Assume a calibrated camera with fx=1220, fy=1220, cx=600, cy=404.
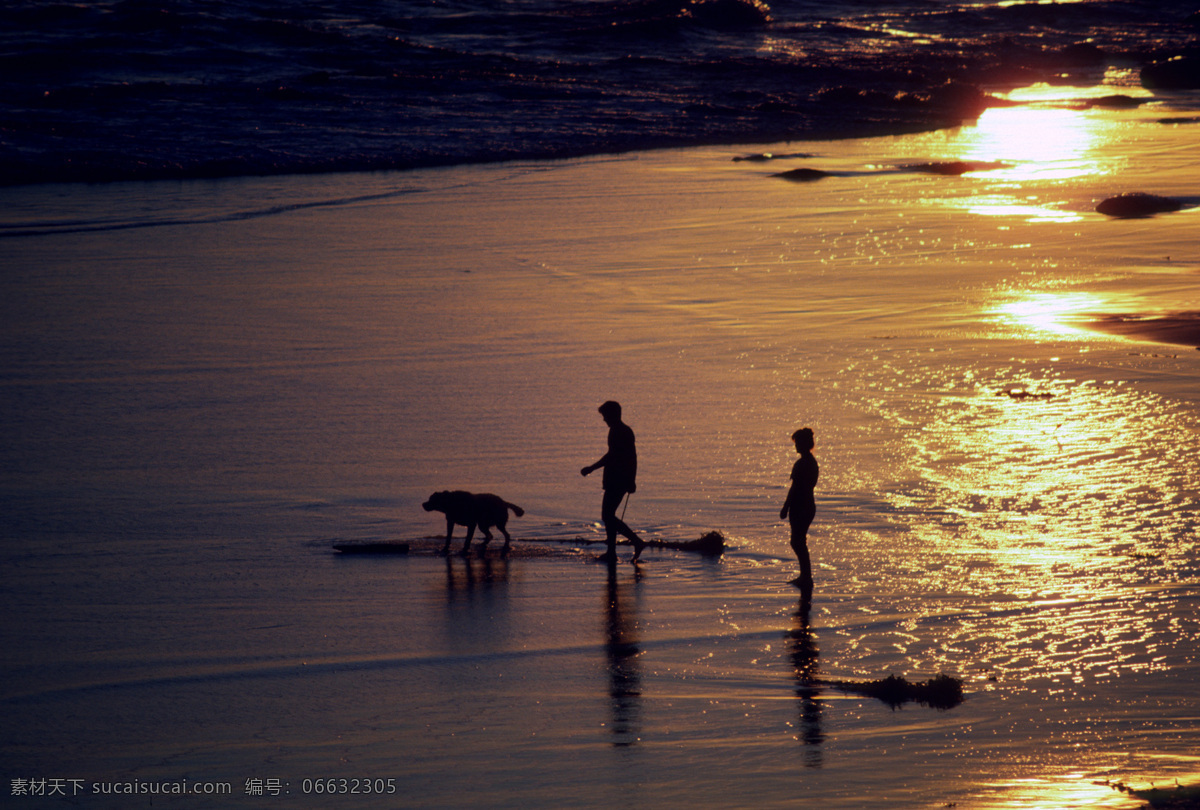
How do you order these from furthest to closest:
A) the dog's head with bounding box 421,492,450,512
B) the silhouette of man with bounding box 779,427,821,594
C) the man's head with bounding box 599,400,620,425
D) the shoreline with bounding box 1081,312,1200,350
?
the shoreline with bounding box 1081,312,1200,350, the man's head with bounding box 599,400,620,425, the dog's head with bounding box 421,492,450,512, the silhouette of man with bounding box 779,427,821,594

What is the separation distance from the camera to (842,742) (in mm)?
6262

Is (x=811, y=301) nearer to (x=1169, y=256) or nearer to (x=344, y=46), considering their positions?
(x=1169, y=256)

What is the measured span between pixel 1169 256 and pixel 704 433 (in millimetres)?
10144

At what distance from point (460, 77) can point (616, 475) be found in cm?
3418

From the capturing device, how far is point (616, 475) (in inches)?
364

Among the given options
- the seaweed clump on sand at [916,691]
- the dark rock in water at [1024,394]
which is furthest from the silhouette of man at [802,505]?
the dark rock in water at [1024,394]

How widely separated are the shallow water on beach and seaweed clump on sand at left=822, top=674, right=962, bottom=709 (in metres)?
0.15

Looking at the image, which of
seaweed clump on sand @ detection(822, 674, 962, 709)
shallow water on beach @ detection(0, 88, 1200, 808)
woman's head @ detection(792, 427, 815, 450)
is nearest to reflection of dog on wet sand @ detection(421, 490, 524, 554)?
shallow water on beach @ detection(0, 88, 1200, 808)

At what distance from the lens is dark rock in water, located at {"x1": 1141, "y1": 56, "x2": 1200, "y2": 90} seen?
4556 cm

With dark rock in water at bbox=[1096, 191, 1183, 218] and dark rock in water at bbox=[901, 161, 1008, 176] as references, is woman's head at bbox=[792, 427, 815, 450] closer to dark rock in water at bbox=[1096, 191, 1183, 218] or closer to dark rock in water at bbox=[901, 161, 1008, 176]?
dark rock in water at bbox=[1096, 191, 1183, 218]

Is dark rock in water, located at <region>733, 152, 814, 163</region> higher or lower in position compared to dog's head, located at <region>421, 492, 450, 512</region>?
higher

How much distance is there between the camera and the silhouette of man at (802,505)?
27.6ft

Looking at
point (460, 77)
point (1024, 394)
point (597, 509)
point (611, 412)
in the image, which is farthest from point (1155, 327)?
point (460, 77)

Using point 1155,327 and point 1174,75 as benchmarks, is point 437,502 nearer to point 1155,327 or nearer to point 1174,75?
point 1155,327
